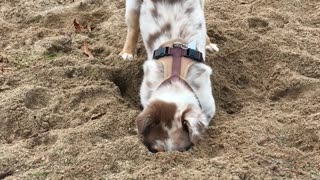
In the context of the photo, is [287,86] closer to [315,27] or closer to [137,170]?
[315,27]

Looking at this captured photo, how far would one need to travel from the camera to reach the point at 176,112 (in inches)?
182

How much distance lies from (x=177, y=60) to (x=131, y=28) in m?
1.42

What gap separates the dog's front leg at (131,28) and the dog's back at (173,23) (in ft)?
1.68

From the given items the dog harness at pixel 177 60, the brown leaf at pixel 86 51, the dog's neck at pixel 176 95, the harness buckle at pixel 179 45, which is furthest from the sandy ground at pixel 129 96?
the harness buckle at pixel 179 45

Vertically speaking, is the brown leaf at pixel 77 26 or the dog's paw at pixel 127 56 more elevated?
the dog's paw at pixel 127 56

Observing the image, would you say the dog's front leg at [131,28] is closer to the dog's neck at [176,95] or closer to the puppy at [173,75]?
the puppy at [173,75]

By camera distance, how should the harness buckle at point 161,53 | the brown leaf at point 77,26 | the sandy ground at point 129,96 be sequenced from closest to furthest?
1. the sandy ground at point 129,96
2. the harness buckle at point 161,53
3. the brown leaf at point 77,26

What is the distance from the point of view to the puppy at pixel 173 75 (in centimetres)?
459

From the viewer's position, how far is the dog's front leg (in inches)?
245

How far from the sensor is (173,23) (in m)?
5.48

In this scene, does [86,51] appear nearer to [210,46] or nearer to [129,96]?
[129,96]

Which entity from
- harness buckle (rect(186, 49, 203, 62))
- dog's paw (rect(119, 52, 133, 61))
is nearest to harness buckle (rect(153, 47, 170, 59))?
harness buckle (rect(186, 49, 203, 62))

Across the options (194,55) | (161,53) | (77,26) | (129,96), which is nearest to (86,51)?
(77,26)

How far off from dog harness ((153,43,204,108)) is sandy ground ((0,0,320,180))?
0.44 meters
